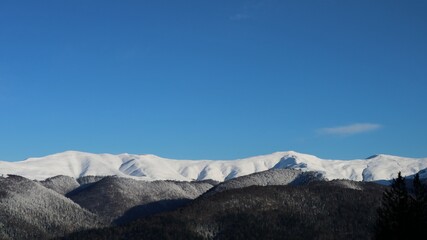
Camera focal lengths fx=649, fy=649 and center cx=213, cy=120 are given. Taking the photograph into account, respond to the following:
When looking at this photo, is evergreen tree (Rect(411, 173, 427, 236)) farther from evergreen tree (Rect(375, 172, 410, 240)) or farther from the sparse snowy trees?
evergreen tree (Rect(375, 172, 410, 240))

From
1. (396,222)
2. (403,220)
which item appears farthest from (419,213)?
(396,222)

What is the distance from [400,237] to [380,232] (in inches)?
129

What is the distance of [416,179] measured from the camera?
362 feet

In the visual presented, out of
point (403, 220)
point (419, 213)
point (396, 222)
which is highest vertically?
point (419, 213)

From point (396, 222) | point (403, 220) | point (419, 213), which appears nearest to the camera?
point (403, 220)

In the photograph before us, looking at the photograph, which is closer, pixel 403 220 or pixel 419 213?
pixel 403 220

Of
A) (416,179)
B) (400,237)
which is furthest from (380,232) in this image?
(416,179)

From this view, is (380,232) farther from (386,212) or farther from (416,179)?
(416,179)

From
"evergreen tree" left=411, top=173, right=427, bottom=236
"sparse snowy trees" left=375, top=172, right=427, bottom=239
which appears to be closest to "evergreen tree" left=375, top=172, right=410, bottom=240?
"sparse snowy trees" left=375, top=172, right=427, bottom=239

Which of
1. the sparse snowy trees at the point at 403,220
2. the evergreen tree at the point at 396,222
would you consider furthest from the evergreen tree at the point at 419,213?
the evergreen tree at the point at 396,222

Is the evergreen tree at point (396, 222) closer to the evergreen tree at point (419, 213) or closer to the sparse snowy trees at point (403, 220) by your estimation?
the sparse snowy trees at point (403, 220)

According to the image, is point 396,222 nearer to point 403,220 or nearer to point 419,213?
point 403,220

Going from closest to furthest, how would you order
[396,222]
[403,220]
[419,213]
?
[403,220], [419,213], [396,222]

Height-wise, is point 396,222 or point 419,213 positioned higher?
point 419,213
